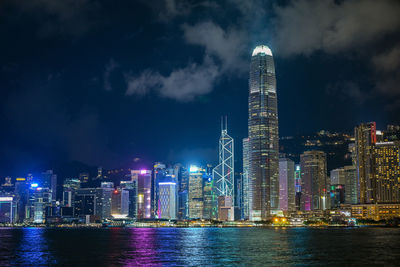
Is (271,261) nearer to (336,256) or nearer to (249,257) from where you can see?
(249,257)

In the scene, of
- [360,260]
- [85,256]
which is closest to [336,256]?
[360,260]

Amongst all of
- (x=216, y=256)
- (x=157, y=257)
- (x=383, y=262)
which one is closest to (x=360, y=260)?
(x=383, y=262)

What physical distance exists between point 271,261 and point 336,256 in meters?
16.6

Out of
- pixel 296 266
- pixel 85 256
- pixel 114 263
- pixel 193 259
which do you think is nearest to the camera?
pixel 296 266

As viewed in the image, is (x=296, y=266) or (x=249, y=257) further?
(x=249, y=257)

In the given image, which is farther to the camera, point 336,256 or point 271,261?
point 336,256

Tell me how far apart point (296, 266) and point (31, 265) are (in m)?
41.9

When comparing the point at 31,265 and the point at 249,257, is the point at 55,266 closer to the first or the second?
the point at 31,265

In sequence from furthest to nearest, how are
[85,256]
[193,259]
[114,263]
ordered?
[85,256] → [193,259] → [114,263]

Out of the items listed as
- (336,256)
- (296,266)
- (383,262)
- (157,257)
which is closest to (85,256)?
(157,257)

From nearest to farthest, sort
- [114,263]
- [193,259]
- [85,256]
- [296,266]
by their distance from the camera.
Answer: [296,266] → [114,263] → [193,259] → [85,256]

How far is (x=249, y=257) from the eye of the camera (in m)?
87.6

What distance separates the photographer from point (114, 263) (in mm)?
79562

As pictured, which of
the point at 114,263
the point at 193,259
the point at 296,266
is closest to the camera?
the point at 296,266
